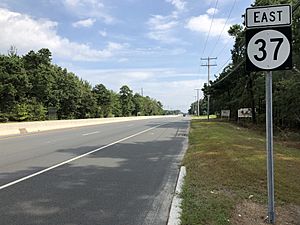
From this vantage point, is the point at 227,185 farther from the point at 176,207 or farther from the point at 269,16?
the point at 269,16

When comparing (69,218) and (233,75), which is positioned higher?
(233,75)

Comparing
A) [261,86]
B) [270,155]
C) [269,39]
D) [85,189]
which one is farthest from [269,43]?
[261,86]

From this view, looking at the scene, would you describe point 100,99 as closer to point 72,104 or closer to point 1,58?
point 72,104

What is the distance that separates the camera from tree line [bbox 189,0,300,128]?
2636 cm

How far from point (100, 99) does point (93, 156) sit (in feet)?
282

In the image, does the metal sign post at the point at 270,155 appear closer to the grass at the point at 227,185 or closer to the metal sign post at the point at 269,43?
the metal sign post at the point at 269,43

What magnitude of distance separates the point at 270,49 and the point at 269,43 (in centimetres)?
9

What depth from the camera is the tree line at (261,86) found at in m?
26.4

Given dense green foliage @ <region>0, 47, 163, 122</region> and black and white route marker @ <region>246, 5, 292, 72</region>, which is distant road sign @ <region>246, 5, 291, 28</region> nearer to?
black and white route marker @ <region>246, 5, 292, 72</region>

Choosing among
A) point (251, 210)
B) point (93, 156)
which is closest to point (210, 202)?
point (251, 210)

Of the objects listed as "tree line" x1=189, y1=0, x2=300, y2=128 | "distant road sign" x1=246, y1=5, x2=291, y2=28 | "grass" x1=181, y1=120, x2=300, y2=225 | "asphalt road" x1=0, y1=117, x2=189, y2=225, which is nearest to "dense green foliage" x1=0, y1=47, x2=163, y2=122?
"tree line" x1=189, y1=0, x2=300, y2=128

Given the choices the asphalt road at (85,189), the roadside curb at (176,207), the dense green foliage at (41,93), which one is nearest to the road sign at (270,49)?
the roadside curb at (176,207)

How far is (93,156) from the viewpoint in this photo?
14.5 meters

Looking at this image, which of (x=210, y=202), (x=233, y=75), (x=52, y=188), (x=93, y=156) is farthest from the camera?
(x=233, y=75)
